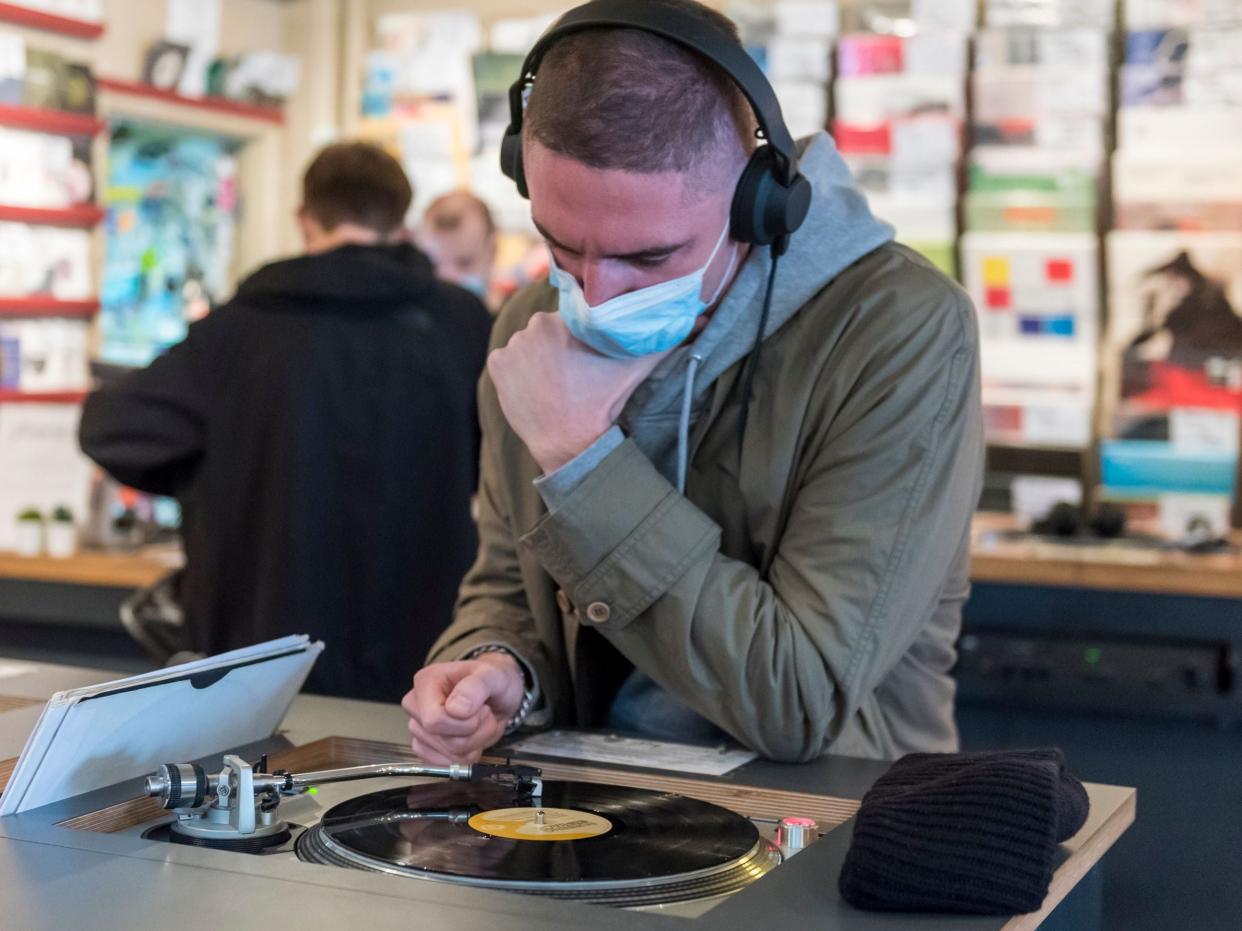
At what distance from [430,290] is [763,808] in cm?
183

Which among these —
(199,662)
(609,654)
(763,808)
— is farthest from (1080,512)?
(199,662)

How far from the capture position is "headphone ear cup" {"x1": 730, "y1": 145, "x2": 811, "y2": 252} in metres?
1.47

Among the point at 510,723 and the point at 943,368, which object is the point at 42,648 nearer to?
the point at 510,723

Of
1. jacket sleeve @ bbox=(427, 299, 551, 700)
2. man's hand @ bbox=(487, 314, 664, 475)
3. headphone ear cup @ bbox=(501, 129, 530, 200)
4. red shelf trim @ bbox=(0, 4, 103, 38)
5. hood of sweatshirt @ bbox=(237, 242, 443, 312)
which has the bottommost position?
jacket sleeve @ bbox=(427, 299, 551, 700)

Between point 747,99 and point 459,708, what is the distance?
0.60m

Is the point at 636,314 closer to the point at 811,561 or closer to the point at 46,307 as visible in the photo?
the point at 811,561

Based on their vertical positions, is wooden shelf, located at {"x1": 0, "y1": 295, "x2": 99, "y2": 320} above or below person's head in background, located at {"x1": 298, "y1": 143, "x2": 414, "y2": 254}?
below

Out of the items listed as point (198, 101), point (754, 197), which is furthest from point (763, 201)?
point (198, 101)

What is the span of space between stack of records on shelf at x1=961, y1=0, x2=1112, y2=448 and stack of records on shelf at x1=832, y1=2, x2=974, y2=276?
0.07m

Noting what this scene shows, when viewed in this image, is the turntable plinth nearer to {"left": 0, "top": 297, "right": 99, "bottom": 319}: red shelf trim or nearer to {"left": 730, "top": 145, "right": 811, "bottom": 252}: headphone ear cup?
{"left": 730, "top": 145, "right": 811, "bottom": 252}: headphone ear cup

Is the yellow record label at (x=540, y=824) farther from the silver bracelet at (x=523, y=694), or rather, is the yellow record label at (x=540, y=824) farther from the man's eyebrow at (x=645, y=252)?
the man's eyebrow at (x=645, y=252)

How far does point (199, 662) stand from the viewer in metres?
1.29

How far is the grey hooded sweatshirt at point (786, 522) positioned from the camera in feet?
4.60

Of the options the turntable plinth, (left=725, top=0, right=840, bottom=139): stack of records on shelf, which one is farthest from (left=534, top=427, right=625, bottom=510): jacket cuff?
(left=725, top=0, right=840, bottom=139): stack of records on shelf
